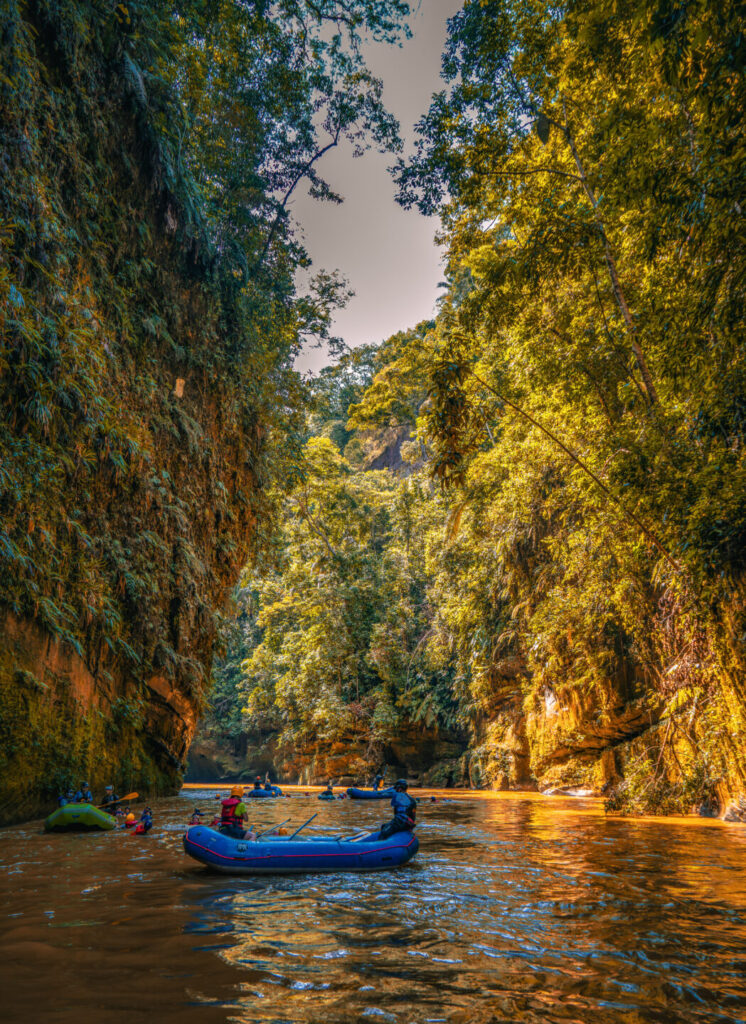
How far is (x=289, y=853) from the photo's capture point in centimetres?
636

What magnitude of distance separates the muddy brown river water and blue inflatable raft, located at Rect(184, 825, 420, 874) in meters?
0.16

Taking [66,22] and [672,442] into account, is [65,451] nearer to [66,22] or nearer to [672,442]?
[66,22]

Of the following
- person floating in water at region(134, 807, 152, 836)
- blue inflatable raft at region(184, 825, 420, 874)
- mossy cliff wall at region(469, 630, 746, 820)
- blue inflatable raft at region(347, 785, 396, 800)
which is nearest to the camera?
blue inflatable raft at region(184, 825, 420, 874)

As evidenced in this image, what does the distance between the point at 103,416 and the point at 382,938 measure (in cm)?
824

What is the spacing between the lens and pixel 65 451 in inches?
339

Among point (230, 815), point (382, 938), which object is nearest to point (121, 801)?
point (230, 815)

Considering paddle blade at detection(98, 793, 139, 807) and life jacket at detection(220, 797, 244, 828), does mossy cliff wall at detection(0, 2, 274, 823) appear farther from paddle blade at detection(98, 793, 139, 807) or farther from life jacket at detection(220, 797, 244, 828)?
life jacket at detection(220, 797, 244, 828)

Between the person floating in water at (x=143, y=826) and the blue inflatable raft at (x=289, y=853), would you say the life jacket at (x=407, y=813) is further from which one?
the person floating in water at (x=143, y=826)

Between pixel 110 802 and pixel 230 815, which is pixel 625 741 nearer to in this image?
pixel 230 815

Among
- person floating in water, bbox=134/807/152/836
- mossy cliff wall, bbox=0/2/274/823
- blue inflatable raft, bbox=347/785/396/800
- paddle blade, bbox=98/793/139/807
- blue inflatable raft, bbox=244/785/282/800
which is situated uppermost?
mossy cliff wall, bbox=0/2/274/823

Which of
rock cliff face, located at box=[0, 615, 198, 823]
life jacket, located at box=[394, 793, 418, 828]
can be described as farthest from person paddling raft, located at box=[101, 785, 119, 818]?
life jacket, located at box=[394, 793, 418, 828]

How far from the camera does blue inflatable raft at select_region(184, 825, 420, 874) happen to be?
6.18 meters

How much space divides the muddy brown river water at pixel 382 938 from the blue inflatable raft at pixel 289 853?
0.16 m

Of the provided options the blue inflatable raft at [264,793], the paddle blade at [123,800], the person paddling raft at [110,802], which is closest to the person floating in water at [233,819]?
the person paddling raft at [110,802]
